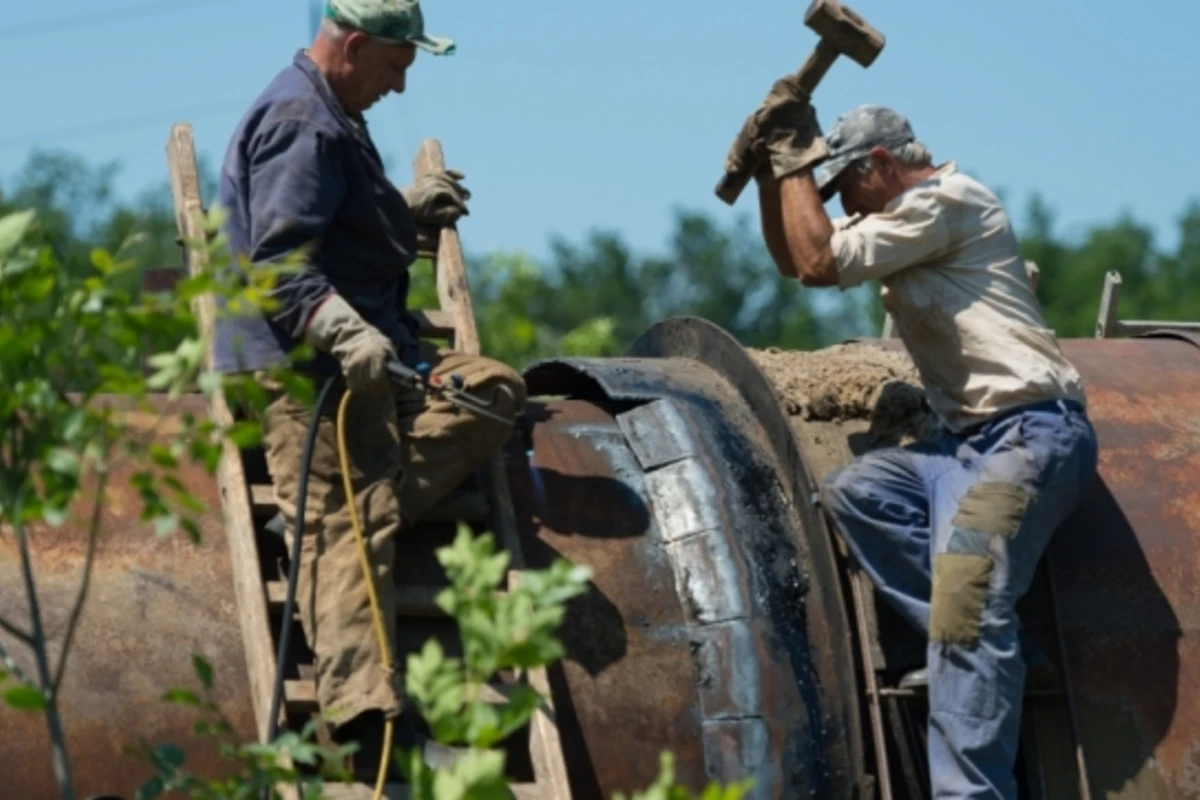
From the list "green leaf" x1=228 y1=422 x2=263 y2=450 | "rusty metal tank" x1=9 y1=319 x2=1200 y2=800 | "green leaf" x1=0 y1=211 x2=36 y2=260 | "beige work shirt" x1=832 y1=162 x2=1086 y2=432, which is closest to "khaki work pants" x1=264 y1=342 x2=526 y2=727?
"rusty metal tank" x1=9 y1=319 x2=1200 y2=800

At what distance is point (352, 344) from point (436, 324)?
41.5 inches

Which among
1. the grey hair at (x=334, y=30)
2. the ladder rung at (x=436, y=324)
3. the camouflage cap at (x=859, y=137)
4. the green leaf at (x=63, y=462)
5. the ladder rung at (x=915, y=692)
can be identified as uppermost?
the grey hair at (x=334, y=30)

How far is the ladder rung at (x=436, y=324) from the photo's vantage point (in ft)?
22.2

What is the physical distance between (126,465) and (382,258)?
88cm

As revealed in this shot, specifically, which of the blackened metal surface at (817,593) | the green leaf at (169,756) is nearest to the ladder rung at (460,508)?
the blackened metal surface at (817,593)

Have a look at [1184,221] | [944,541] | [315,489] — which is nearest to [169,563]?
[315,489]

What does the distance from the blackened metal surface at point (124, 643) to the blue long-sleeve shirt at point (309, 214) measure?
52cm

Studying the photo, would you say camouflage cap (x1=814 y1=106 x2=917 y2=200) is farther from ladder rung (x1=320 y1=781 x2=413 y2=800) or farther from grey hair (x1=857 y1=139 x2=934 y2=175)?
ladder rung (x1=320 y1=781 x2=413 y2=800)

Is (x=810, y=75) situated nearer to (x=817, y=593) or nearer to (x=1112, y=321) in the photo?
(x=817, y=593)

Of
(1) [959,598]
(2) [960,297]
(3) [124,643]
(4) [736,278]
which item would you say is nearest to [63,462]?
(3) [124,643]

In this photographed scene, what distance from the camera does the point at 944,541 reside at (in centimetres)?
605

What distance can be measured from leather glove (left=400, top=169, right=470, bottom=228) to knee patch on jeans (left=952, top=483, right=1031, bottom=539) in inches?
68.6

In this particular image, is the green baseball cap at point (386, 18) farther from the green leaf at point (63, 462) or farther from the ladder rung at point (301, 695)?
the green leaf at point (63, 462)

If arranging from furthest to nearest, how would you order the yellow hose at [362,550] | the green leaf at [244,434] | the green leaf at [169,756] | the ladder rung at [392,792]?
the yellow hose at [362,550]
the ladder rung at [392,792]
the green leaf at [169,756]
the green leaf at [244,434]
